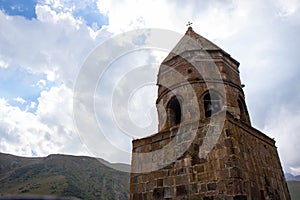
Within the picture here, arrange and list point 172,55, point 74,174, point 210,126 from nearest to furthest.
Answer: point 210,126 → point 172,55 → point 74,174

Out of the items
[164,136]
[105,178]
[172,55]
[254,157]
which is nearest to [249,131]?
[254,157]

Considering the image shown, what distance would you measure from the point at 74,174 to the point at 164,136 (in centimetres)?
4256

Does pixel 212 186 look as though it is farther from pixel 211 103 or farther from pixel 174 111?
pixel 174 111

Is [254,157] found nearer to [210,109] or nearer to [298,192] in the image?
[210,109]

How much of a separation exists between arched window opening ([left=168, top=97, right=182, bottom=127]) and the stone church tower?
35 millimetres

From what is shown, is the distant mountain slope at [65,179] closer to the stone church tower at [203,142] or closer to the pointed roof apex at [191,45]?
the stone church tower at [203,142]

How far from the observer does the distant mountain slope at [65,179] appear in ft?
115

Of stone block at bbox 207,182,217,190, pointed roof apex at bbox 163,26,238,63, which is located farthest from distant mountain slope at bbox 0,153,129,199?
stone block at bbox 207,182,217,190

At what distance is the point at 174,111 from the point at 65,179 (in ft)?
122

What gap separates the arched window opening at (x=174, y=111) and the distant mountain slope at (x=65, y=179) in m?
28.0

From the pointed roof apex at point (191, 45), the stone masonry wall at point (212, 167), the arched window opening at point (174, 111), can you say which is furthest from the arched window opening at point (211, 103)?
the pointed roof apex at point (191, 45)

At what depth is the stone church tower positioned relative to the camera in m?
5.97

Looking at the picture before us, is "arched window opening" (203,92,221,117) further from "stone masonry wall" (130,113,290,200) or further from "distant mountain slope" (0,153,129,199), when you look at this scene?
"distant mountain slope" (0,153,129,199)

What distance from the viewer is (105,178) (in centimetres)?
4700
